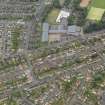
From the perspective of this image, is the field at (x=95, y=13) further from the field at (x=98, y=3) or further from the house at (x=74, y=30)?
the house at (x=74, y=30)

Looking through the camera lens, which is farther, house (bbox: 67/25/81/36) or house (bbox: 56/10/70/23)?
house (bbox: 56/10/70/23)

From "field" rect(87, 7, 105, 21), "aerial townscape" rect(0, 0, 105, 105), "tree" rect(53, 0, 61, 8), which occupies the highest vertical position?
"tree" rect(53, 0, 61, 8)

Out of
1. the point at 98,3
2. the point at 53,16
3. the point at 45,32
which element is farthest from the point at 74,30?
the point at 98,3

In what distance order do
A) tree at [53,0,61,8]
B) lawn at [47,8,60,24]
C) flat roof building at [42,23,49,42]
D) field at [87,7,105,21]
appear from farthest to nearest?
tree at [53,0,61,8]
lawn at [47,8,60,24]
field at [87,7,105,21]
flat roof building at [42,23,49,42]

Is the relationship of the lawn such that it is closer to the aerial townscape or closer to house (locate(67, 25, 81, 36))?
the aerial townscape

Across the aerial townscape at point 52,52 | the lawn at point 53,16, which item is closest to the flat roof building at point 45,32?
the aerial townscape at point 52,52

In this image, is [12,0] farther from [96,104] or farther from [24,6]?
[96,104]

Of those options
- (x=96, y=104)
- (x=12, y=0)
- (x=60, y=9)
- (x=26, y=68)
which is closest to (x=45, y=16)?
(x=60, y=9)

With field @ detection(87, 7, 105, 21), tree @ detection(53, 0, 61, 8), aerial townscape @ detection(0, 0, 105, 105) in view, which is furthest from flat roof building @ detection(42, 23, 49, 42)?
field @ detection(87, 7, 105, 21)

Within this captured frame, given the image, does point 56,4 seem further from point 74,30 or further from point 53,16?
point 74,30
